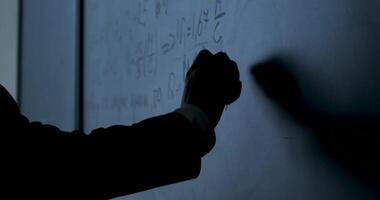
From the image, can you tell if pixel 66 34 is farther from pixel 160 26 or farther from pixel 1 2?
pixel 1 2

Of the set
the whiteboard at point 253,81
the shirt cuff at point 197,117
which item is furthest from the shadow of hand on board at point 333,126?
the shirt cuff at point 197,117

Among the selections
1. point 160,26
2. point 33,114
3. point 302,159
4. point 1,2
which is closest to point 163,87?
point 160,26

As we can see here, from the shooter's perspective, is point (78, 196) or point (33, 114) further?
point (33, 114)

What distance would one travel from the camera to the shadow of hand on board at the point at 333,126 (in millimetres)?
554

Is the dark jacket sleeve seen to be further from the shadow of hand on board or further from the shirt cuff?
the shadow of hand on board

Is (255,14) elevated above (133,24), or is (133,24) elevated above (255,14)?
(255,14)

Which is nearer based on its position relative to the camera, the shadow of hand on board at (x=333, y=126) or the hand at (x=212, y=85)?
the shadow of hand on board at (x=333, y=126)

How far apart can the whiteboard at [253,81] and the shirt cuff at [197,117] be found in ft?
0.41

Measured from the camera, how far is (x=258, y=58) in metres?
0.72

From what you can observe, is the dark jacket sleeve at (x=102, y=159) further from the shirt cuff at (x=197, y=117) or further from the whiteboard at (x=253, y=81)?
the whiteboard at (x=253, y=81)

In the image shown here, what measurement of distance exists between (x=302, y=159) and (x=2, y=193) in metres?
0.42

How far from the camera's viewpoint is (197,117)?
0.62 meters

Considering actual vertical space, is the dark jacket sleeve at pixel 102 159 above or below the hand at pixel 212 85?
below

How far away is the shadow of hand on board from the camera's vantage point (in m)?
0.55
